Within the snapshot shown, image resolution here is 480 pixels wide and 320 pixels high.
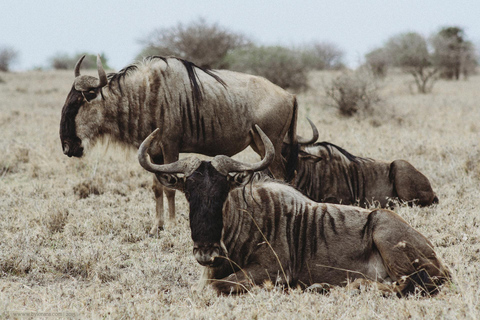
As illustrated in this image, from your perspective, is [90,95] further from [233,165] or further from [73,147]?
[233,165]

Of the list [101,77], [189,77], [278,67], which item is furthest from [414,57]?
[101,77]

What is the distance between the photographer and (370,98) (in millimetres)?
10945

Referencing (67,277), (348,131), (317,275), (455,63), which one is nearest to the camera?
(317,275)

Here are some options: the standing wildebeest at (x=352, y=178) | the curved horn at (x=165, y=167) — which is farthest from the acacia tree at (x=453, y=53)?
the curved horn at (x=165, y=167)

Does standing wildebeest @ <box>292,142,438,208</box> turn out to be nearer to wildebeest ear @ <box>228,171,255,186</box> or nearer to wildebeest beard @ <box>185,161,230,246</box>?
wildebeest ear @ <box>228,171,255,186</box>

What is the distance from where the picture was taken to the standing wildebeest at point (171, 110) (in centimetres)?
469

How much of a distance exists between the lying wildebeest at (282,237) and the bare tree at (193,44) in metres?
18.4

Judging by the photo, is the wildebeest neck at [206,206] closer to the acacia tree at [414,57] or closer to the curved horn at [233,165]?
the curved horn at [233,165]

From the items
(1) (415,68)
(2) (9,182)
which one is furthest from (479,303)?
(1) (415,68)

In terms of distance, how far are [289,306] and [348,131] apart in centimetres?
668

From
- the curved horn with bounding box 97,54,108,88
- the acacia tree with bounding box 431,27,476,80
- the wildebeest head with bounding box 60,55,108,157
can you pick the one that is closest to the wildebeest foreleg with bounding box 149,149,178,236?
the wildebeest head with bounding box 60,55,108,157

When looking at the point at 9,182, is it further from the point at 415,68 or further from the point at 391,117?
the point at 415,68

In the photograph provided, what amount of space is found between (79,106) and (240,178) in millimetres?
2309

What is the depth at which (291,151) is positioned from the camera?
5.50 m
